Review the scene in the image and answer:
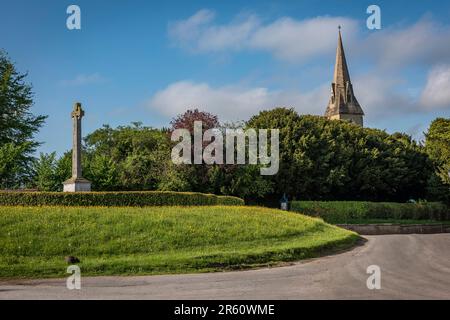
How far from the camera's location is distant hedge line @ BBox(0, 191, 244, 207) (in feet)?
96.8

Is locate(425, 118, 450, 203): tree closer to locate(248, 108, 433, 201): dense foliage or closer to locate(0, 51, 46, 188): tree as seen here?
locate(248, 108, 433, 201): dense foliage

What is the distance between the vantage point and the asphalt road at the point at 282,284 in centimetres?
1336

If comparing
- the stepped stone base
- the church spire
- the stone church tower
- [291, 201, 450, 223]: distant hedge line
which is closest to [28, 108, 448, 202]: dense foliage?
[291, 201, 450, 223]: distant hedge line

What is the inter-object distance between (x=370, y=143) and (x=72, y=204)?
47.4m

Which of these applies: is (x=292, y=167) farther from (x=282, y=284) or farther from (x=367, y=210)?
(x=282, y=284)

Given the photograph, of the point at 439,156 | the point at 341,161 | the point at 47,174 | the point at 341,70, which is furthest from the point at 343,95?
the point at 47,174

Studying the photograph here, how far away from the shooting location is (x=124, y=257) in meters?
20.4

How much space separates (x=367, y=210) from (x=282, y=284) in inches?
1662

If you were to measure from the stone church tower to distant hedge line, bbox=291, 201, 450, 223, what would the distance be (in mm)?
52096

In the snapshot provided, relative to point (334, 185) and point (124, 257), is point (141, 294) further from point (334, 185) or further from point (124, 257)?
point (334, 185)

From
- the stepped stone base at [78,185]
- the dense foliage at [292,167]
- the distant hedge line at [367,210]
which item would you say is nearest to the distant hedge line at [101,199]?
the stepped stone base at [78,185]

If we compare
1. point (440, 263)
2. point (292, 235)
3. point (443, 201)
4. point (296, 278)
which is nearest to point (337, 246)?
point (292, 235)

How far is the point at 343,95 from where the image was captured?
111m

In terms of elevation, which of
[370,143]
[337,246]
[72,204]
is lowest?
[337,246]
